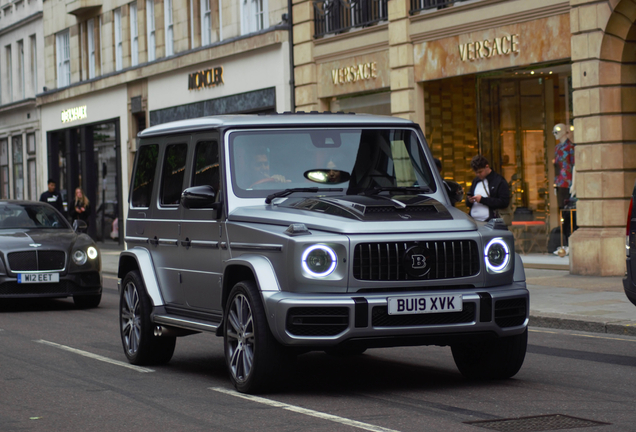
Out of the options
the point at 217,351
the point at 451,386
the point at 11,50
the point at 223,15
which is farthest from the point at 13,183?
the point at 451,386

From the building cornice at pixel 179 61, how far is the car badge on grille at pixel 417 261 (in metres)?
19.5

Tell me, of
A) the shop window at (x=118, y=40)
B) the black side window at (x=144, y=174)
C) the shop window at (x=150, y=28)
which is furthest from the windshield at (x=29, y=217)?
the shop window at (x=118, y=40)

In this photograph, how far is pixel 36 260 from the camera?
15.3 m

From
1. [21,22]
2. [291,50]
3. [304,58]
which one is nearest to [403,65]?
[304,58]

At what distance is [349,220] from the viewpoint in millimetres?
7301

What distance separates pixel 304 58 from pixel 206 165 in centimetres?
1721

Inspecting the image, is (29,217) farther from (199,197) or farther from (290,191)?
(290,191)

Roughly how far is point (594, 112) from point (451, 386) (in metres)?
10.7

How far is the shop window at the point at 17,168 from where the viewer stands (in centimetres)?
4431

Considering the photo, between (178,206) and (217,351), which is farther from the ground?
(178,206)

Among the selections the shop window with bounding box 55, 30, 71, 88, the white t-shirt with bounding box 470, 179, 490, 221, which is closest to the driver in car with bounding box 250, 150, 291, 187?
the white t-shirt with bounding box 470, 179, 490, 221

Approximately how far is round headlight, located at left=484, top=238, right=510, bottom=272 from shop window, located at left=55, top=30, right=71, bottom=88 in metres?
34.0

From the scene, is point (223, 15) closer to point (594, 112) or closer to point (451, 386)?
point (594, 112)

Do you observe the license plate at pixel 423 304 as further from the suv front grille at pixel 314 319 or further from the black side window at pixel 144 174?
the black side window at pixel 144 174
